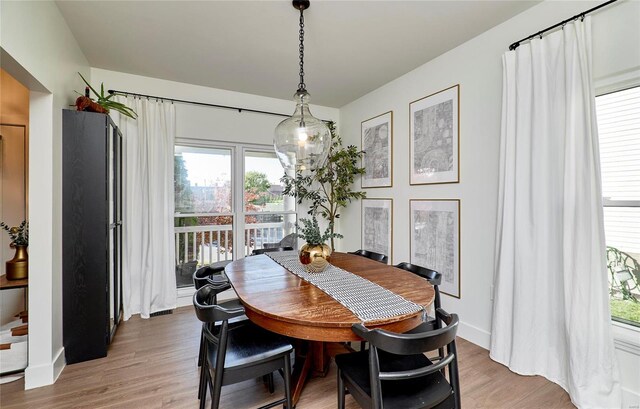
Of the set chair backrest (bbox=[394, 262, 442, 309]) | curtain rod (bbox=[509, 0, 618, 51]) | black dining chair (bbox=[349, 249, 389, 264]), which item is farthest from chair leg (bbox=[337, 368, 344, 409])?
curtain rod (bbox=[509, 0, 618, 51])

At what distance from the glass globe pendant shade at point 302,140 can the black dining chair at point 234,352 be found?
1117mm

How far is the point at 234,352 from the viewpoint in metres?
1.62

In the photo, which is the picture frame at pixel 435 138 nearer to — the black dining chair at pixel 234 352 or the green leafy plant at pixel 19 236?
the black dining chair at pixel 234 352

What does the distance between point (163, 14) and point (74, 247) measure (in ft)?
6.61

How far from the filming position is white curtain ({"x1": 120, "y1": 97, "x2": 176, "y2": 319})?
326cm

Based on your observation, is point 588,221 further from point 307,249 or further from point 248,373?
point 248,373

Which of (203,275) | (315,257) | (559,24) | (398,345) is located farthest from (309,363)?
(559,24)

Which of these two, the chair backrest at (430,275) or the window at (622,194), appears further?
the chair backrest at (430,275)

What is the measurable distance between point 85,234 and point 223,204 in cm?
175

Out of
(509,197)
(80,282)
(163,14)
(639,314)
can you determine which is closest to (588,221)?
(509,197)

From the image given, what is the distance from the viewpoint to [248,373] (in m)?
1.53

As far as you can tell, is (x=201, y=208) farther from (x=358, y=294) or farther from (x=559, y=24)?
(x=559, y=24)

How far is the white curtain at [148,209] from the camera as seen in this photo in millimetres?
3258

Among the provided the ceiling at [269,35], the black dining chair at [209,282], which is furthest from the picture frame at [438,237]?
the black dining chair at [209,282]
